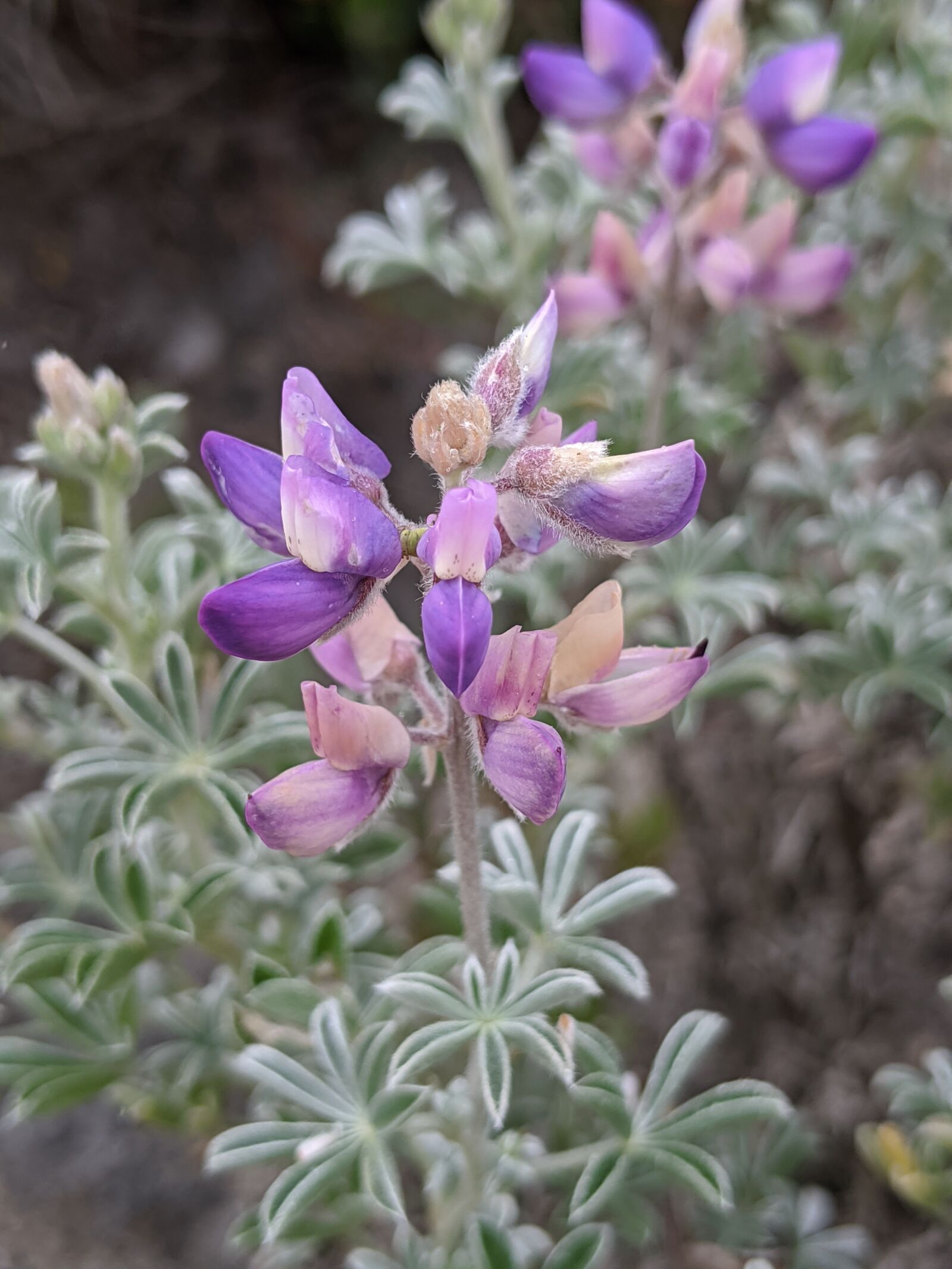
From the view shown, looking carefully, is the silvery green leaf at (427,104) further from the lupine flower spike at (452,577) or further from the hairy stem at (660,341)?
the lupine flower spike at (452,577)

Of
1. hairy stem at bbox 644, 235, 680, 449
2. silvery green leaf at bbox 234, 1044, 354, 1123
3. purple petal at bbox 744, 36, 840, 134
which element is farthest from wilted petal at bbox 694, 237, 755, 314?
silvery green leaf at bbox 234, 1044, 354, 1123

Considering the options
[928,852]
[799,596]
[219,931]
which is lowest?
[928,852]

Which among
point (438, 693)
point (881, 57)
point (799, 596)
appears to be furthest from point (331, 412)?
point (881, 57)

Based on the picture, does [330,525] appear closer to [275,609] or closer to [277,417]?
[275,609]

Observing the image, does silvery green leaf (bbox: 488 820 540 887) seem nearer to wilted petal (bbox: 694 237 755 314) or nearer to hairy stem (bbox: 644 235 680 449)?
hairy stem (bbox: 644 235 680 449)

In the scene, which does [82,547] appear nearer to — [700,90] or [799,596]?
[700,90]

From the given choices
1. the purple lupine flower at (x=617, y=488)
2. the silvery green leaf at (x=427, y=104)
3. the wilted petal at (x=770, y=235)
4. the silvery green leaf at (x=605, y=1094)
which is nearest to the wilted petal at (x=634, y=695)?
the purple lupine flower at (x=617, y=488)
